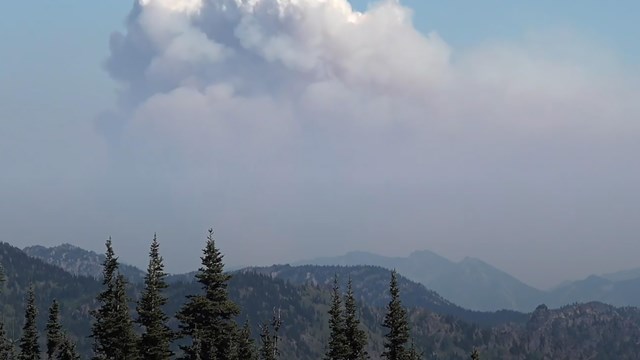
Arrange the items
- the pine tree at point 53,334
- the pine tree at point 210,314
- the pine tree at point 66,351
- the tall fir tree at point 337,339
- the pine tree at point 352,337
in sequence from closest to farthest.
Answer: the pine tree at point 210,314, the tall fir tree at point 337,339, the pine tree at point 352,337, the pine tree at point 66,351, the pine tree at point 53,334

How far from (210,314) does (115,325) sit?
1501 centimetres

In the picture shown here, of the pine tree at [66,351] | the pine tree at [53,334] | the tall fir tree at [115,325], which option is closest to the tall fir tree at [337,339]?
the tall fir tree at [115,325]

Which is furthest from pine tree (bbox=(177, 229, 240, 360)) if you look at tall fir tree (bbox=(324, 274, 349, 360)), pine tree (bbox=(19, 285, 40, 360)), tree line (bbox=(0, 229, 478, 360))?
pine tree (bbox=(19, 285, 40, 360))

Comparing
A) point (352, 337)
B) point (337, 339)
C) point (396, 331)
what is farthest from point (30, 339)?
point (396, 331)

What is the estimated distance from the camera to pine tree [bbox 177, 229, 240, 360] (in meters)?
51.4

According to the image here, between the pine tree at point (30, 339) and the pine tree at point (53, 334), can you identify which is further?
the pine tree at point (30, 339)

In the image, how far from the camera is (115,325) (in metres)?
62.5

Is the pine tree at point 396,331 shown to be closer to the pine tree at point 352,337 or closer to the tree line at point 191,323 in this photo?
the tree line at point 191,323

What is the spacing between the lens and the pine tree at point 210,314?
169ft

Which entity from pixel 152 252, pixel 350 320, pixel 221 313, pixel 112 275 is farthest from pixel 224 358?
pixel 350 320

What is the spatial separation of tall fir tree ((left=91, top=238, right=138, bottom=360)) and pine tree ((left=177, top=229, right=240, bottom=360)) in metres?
11.2

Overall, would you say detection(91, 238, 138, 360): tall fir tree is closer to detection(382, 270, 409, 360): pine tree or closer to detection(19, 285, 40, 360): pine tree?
detection(382, 270, 409, 360): pine tree

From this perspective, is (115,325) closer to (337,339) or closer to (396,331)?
(337,339)

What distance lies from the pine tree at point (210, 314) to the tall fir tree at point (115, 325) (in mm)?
11222
